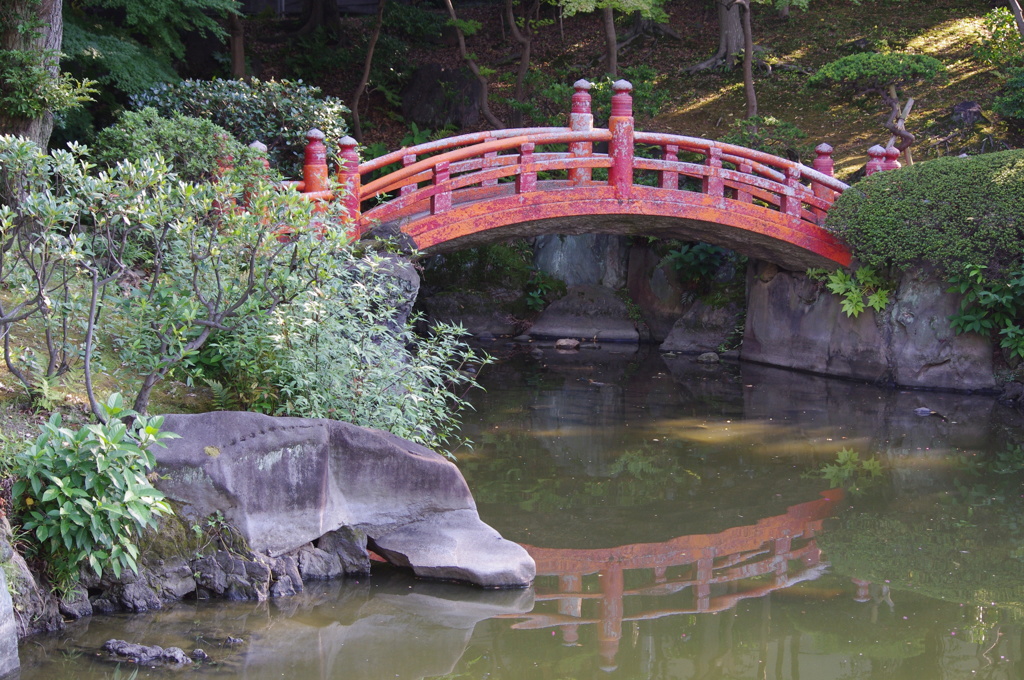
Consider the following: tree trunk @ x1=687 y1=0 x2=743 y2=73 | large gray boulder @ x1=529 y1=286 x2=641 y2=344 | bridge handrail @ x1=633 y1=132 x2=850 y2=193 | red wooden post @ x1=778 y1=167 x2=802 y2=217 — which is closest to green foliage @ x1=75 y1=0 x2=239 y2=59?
bridge handrail @ x1=633 y1=132 x2=850 y2=193

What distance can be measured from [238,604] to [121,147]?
14.5 feet

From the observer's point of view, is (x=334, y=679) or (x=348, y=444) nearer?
(x=334, y=679)

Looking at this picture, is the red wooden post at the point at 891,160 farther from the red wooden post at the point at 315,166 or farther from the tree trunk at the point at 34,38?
the tree trunk at the point at 34,38

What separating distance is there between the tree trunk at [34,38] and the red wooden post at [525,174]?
→ 4380mm

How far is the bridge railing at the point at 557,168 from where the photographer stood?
945 cm

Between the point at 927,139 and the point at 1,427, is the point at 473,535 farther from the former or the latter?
the point at 927,139

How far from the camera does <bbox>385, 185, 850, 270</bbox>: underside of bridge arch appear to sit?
10.2 m

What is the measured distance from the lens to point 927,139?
15.8 m

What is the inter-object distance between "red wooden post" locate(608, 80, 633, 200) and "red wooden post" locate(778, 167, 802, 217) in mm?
2009

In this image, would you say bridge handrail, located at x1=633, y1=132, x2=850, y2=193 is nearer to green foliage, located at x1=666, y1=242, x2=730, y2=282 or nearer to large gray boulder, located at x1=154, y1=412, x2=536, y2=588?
green foliage, located at x1=666, y1=242, x2=730, y2=282

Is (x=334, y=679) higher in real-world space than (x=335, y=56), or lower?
lower

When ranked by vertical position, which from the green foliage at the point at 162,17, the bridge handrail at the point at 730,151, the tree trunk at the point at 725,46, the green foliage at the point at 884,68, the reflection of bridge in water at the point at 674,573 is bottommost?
the reflection of bridge in water at the point at 674,573

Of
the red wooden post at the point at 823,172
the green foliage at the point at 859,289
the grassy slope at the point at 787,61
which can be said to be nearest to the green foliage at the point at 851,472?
the green foliage at the point at 859,289

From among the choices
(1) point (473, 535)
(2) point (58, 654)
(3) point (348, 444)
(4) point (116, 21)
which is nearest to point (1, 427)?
(2) point (58, 654)
